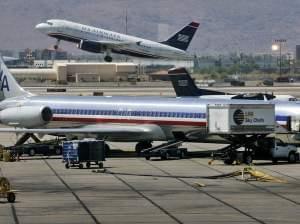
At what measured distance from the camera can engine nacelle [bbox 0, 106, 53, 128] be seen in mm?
72625

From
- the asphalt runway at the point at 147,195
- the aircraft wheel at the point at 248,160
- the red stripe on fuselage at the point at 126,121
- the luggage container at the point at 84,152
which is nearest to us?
the asphalt runway at the point at 147,195

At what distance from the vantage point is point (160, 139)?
7081cm

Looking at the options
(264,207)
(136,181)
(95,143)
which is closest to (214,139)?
(95,143)

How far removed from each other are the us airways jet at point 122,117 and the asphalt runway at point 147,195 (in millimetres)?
4414

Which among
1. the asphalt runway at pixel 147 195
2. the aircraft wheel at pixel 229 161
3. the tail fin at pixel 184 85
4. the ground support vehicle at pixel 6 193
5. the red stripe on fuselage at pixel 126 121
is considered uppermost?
the tail fin at pixel 184 85

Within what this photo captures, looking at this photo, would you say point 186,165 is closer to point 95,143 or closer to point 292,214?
point 95,143

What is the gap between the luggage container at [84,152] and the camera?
62.6 m

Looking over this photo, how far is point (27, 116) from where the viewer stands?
2862 inches

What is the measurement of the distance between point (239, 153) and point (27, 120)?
14099 mm

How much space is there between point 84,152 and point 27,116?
11.1 meters

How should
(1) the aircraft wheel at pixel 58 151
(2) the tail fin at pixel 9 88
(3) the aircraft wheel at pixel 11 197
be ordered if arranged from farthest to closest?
(2) the tail fin at pixel 9 88, (1) the aircraft wheel at pixel 58 151, (3) the aircraft wheel at pixel 11 197

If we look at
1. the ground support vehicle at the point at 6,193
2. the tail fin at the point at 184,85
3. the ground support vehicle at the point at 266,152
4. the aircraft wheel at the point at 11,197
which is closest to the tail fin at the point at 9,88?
the ground support vehicle at the point at 266,152

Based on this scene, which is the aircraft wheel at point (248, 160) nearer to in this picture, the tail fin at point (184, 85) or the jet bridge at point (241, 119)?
the jet bridge at point (241, 119)

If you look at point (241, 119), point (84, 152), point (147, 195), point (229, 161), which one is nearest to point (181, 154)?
point (229, 161)
